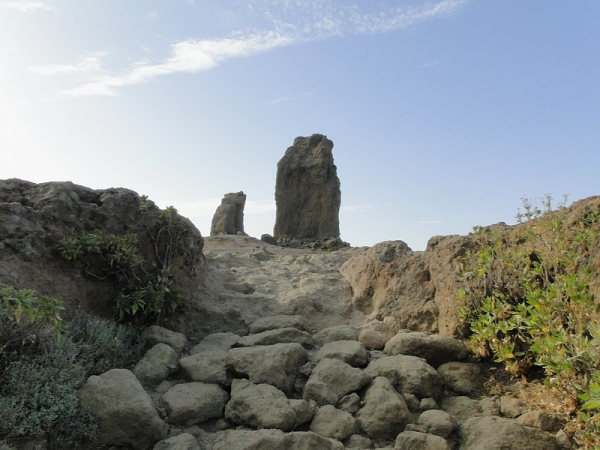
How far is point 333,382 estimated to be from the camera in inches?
179

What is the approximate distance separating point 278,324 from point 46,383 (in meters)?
2.43

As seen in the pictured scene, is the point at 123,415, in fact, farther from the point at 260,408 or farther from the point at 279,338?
the point at 279,338

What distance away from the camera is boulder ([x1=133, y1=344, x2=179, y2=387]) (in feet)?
15.5

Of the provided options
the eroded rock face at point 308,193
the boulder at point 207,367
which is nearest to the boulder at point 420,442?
the boulder at point 207,367

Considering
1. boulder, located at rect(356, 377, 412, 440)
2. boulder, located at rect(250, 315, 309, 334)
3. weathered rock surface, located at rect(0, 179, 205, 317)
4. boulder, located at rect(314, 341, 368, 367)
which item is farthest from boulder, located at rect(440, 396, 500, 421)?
weathered rock surface, located at rect(0, 179, 205, 317)

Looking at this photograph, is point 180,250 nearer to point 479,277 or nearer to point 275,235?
point 479,277

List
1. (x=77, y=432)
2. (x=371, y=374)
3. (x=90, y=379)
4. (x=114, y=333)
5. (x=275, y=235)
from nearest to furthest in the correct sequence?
(x=77, y=432), (x=90, y=379), (x=371, y=374), (x=114, y=333), (x=275, y=235)

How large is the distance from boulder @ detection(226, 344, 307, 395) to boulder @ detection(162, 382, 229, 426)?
27 centimetres

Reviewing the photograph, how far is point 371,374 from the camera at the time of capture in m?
4.65

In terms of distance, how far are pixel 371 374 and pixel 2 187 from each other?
424cm

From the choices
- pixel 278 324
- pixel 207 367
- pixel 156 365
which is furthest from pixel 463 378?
pixel 156 365

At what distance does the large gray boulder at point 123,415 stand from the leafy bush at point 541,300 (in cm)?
283

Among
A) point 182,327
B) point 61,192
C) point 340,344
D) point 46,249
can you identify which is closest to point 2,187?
point 61,192

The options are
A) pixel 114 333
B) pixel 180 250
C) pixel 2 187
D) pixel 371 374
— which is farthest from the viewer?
pixel 180 250
